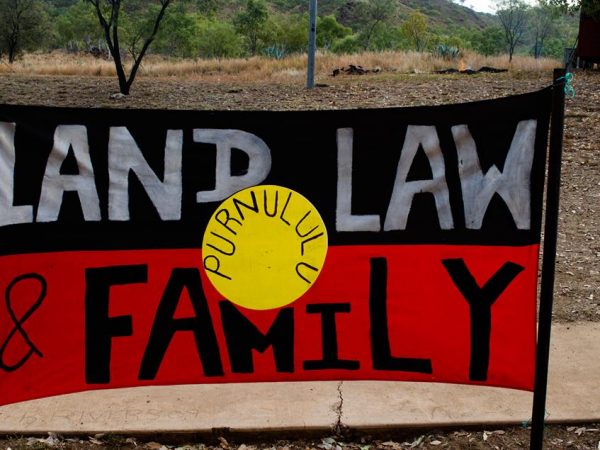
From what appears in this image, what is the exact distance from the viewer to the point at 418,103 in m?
14.4

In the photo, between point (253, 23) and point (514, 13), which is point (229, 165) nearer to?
point (253, 23)

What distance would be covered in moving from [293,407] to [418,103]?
10.9 m

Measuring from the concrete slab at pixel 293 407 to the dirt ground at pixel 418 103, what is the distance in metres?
0.07

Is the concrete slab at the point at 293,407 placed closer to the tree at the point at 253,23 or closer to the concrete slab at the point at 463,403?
the concrete slab at the point at 463,403

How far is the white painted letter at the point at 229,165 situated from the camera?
10.1ft

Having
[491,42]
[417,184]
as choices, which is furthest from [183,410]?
[491,42]

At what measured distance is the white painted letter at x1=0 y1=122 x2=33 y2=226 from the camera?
3.00m

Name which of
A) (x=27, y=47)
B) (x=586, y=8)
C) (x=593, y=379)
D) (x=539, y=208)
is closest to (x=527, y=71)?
(x=586, y=8)

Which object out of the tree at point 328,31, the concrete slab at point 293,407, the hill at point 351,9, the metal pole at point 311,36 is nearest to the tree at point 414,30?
the tree at point 328,31

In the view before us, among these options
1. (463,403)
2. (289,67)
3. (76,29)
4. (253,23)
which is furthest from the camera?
(76,29)

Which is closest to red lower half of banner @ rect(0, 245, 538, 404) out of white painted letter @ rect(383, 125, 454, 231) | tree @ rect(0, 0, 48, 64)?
white painted letter @ rect(383, 125, 454, 231)

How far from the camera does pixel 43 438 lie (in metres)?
3.93

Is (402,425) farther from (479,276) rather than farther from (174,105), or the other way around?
(174,105)

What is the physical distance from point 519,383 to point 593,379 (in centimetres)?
163
